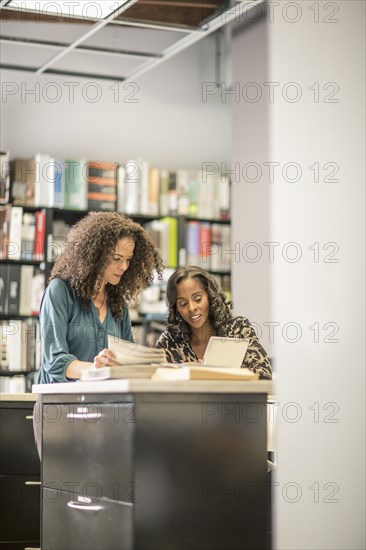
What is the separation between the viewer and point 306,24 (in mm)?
3158

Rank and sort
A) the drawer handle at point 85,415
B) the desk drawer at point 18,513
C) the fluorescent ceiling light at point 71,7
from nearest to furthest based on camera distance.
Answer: the drawer handle at point 85,415
the desk drawer at point 18,513
the fluorescent ceiling light at point 71,7

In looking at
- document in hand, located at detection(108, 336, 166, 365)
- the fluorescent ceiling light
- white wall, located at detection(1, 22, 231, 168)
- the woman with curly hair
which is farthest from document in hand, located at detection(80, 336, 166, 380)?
white wall, located at detection(1, 22, 231, 168)

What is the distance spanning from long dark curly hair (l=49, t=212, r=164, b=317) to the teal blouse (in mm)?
49

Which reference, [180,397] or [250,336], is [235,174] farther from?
[180,397]

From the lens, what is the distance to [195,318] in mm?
3967

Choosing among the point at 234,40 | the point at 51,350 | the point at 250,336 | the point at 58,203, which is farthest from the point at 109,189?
the point at 51,350

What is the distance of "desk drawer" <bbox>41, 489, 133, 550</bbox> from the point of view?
7.87 ft

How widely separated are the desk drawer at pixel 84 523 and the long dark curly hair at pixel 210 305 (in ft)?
4.05

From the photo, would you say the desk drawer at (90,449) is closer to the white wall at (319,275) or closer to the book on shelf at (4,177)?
the white wall at (319,275)

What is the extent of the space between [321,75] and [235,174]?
12.1ft

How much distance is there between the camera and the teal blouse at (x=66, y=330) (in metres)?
3.27

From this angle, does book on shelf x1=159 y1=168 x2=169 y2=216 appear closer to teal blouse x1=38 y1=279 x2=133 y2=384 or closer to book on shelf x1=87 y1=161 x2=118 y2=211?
book on shelf x1=87 y1=161 x2=118 y2=211

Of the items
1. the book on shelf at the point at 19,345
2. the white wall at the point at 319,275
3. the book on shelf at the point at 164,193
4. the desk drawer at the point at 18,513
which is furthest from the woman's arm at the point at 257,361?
the book on shelf at the point at 164,193

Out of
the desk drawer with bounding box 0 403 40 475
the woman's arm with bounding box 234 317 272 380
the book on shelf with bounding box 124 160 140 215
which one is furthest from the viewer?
the book on shelf with bounding box 124 160 140 215
